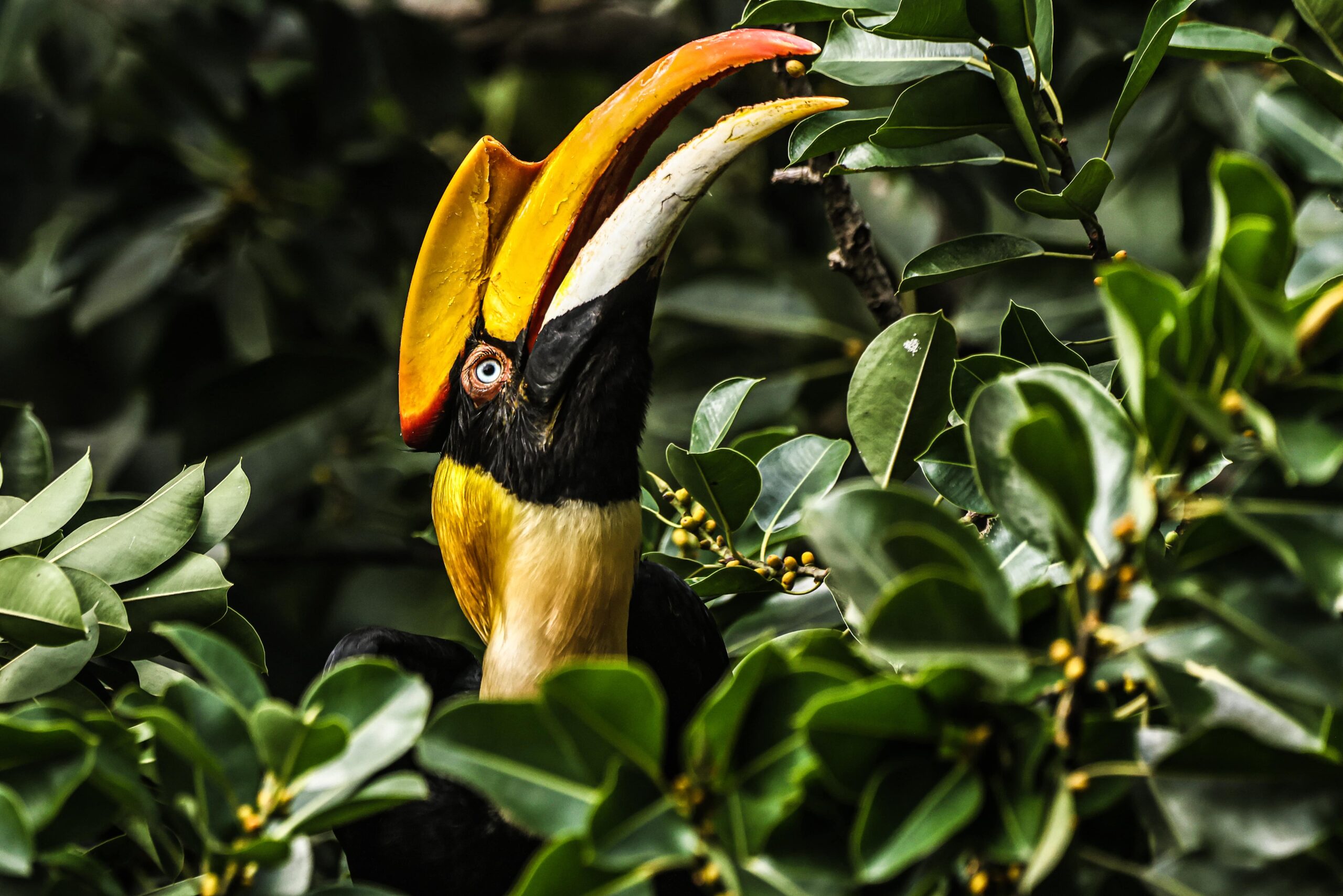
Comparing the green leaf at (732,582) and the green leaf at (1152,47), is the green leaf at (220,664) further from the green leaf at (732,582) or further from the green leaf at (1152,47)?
the green leaf at (1152,47)

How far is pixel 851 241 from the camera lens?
1.04 meters

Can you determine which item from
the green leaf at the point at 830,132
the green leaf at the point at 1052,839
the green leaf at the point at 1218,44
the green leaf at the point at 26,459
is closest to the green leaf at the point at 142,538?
the green leaf at the point at 26,459

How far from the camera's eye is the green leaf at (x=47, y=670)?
0.69 m

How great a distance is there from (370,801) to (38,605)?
0.93 ft

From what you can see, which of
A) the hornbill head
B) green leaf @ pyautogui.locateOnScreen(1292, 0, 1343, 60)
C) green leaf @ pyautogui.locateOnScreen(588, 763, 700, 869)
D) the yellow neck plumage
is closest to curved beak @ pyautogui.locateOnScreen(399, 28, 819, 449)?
the hornbill head

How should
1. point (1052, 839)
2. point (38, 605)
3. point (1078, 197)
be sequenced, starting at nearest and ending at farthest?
point (1052, 839) < point (38, 605) < point (1078, 197)

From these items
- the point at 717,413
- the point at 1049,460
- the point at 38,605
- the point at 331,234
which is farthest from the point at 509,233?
the point at 331,234

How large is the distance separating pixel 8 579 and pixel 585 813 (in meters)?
0.41

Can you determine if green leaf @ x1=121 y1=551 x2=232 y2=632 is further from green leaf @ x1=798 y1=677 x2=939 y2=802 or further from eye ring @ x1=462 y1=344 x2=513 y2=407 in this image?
green leaf @ x1=798 y1=677 x2=939 y2=802

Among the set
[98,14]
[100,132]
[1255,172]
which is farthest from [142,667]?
[100,132]

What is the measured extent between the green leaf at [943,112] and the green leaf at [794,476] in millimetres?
243

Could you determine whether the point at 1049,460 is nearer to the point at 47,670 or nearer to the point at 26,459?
the point at 47,670

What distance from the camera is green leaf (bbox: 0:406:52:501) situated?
2.87ft

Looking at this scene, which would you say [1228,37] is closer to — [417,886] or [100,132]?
[417,886]
